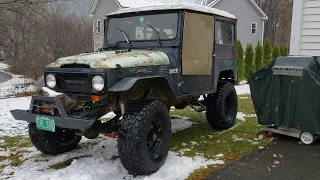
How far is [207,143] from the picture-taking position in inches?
216

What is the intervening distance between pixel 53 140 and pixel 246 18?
26154 millimetres

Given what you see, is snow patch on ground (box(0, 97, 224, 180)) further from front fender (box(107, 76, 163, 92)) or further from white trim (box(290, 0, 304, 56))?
white trim (box(290, 0, 304, 56))

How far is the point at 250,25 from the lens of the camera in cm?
2866

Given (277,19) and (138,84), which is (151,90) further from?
(277,19)

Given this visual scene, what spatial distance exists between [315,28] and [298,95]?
159 centimetres

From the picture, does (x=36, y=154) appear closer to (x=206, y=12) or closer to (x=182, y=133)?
(x=182, y=133)

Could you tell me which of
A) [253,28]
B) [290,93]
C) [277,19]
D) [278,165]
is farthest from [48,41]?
[277,19]

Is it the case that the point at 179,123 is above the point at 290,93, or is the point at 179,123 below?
below

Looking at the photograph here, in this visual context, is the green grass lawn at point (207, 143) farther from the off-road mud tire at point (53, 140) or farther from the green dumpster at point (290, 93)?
the green dumpster at point (290, 93)

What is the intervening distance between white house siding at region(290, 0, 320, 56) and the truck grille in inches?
172

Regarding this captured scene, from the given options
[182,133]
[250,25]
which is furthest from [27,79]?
[250,25]

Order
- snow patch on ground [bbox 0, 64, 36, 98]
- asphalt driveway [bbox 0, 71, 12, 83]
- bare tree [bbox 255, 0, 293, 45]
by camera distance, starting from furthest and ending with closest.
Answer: bare tree [bbox 255, 0, 293, 45] < asphalt driveway [bbox 0, 71, 12, 83] < snow patch on ground [bbox 0, 64, 36, 98]

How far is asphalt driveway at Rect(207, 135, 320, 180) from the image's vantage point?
4.15 m

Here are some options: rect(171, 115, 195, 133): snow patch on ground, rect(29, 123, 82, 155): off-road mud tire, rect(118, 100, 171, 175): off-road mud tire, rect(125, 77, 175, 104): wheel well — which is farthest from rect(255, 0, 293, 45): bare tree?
rect(118, 100, 171, 175): off-road mud tire
